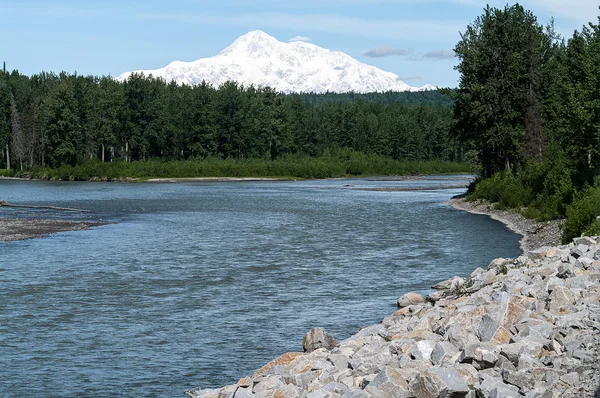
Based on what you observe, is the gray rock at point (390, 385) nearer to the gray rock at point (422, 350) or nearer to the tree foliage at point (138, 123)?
the gray rock at point (422, 350)

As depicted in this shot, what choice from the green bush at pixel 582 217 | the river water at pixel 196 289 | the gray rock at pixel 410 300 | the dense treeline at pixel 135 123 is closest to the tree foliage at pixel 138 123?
the dense treeline at pixel 135 123

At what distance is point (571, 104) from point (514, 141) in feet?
81.9

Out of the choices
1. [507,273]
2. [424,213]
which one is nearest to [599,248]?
[507,273]

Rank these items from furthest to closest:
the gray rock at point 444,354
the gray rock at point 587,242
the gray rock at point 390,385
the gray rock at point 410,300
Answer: the gray rock at point 587,242
the gray rock at point 410,300
the gray rock at point 444,354
the gray rock at point 390,385

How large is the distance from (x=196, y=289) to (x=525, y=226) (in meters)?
26.8

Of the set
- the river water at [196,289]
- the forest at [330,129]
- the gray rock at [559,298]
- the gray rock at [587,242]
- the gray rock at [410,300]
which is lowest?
the river water at [196,289]

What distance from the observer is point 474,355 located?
13250 millimetres

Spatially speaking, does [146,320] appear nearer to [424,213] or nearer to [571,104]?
[571,104]

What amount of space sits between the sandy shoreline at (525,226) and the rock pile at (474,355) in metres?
20.4

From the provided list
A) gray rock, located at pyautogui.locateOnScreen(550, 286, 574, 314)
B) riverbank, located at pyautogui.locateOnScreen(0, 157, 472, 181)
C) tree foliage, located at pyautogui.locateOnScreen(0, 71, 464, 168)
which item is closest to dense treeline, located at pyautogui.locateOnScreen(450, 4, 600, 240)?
gray rock, located at pyautogui.locateOnScreen(550, 286, 574, 314)

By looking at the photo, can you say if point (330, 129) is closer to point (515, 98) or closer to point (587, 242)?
point (515, 98)

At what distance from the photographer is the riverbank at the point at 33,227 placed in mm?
45250

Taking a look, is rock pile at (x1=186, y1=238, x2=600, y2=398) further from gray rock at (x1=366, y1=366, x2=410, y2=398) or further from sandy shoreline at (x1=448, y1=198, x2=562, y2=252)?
sandy shoreline at (x1=448, y1=198, x2=562, y2=252)

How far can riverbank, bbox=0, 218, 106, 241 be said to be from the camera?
45.2m
